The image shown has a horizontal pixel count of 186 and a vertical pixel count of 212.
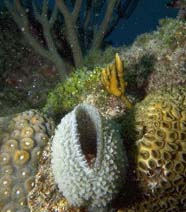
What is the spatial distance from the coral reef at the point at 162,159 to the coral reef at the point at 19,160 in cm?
118

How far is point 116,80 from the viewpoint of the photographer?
4543 millimetres

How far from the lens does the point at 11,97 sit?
26.0 feet

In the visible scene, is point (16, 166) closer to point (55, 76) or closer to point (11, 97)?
point (11, 97)

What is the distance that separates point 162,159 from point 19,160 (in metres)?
1.60

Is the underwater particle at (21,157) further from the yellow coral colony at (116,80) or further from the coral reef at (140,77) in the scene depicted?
the yellow coral colony at (116,80)

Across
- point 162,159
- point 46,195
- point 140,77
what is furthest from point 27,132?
point 140,77

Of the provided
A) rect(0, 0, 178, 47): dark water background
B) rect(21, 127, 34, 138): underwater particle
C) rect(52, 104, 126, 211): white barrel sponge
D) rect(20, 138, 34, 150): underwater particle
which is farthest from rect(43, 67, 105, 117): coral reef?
rect(0, 0, 178, 47): dark water background

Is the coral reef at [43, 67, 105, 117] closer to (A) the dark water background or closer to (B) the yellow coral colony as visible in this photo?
(B) the yellow coral colony

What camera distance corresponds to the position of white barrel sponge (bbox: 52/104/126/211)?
2.69 meters

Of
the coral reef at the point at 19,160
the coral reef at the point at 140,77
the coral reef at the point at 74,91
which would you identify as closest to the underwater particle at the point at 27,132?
the coral reef at the point at 19,160

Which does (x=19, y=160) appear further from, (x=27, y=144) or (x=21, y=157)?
(x=27, y=144)

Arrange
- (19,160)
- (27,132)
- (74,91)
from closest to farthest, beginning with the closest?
1. (19,160)
2. (27,132)
3. (74,91)

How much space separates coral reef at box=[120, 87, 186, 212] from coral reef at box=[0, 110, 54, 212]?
1.18 metres

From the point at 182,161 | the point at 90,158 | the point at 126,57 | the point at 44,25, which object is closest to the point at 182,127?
the point at 182,161
